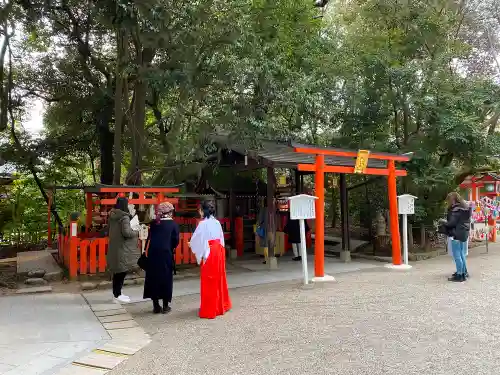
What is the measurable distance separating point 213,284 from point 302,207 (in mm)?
2827

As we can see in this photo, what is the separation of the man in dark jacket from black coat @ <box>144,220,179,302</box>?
16.9ft

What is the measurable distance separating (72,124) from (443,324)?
1176 centimetres

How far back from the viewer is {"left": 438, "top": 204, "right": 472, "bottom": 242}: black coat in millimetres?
7234

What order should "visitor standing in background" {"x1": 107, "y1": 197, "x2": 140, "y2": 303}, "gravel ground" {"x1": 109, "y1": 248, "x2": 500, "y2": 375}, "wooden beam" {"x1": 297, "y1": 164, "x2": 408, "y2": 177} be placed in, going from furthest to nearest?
1. "wooden beam" {"x1": 297, "y1": 164, "x2": 408, "y2": 177}
2. "visitor standing in background" {"x1": 107, "y1": 197, "x2": 140, "y2": 303}
3. "gravel ground" {"x1": 109, "y1": 248, "x2": 500, "y2": 375}

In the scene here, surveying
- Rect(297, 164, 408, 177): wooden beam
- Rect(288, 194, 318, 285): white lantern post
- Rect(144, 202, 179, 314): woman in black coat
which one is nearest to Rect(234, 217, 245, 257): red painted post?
Rect(297, 164, 408, 177): wooden beam

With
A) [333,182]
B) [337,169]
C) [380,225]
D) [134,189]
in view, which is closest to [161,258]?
[134,189]

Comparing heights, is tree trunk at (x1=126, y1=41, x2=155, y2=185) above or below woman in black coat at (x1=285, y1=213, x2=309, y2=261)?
above

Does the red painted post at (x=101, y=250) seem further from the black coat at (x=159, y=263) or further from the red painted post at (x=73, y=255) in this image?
the black coat at (x=159, y=263)

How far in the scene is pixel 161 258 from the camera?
5539 mm

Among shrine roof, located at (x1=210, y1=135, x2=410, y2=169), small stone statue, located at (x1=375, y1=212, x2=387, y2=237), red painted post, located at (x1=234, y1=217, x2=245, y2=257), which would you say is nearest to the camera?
shrine roof, located at (x1=210, y1=135, x2=410, y2=169)

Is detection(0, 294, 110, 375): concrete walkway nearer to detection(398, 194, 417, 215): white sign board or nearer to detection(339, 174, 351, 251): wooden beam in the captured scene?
detection(339, 174, 351, 251): wooden beam

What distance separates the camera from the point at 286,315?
543 cm

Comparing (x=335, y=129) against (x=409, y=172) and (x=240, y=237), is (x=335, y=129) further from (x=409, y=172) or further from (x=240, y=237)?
(x=240, y=237)

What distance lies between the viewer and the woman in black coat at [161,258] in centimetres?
553
